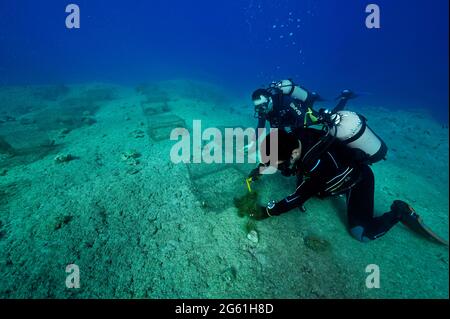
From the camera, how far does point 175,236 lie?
11.2ft

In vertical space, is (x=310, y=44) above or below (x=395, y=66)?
above

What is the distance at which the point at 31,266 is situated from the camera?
2.79m

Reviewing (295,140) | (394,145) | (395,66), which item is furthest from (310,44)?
(295,140)

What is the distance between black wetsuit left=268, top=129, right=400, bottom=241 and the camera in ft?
10.5

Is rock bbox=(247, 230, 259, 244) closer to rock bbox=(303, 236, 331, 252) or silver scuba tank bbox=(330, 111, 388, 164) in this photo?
rock bbox=(303, 236, 331, 252)

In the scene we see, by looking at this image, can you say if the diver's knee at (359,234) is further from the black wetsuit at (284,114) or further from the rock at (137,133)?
the rock at (137,133)

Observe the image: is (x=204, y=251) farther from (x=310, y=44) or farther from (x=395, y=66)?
(x=310, y=44)

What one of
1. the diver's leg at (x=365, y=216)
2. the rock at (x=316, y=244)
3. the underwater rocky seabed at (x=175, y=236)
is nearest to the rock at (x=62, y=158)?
the underwater rocky seabed at (x=175, y=236)

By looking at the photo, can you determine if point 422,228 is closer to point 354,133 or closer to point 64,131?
point 354,133

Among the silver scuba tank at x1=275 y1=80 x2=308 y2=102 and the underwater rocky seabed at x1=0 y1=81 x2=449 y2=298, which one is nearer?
the underwater rocky seabed at x1=0 y1=81 x2=449 y2=298

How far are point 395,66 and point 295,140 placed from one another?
349 ft

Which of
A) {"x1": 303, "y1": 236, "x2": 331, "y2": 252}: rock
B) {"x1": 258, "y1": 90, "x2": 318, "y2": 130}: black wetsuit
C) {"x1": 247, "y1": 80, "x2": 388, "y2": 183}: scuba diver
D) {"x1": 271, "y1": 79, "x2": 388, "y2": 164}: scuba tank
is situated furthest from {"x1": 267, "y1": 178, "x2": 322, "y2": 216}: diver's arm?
{"x1": 258, "y1": 90, "x2": 318, "y2": 130}: black wetsuit

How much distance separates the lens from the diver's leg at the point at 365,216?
3.54m

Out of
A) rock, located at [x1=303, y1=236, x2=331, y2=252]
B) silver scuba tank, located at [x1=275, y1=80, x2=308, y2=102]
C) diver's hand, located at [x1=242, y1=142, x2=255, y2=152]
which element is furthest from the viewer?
silver scuba tank, located at [x1=275, y1=80, x2=308, y2=102]
